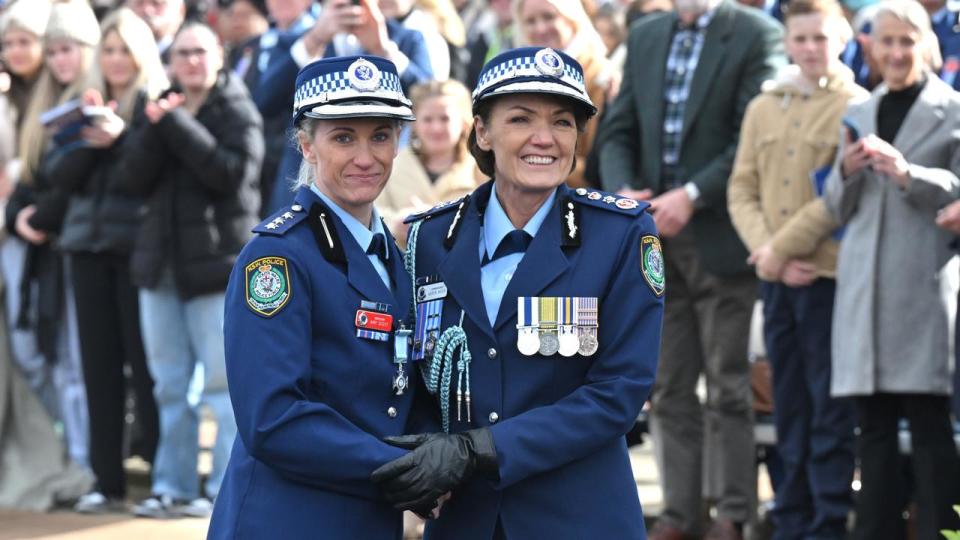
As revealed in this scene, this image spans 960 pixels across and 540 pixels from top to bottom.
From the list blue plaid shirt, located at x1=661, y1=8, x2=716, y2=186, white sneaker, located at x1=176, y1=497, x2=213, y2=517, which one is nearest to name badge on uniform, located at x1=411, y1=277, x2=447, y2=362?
blue plaid shirt, located at x1=661, y1=8, x2=716, y2=186

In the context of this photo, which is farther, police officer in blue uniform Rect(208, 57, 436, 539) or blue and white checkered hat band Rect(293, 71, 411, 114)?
blue and white checkered hat band Rect(293, 71, 411, 114)

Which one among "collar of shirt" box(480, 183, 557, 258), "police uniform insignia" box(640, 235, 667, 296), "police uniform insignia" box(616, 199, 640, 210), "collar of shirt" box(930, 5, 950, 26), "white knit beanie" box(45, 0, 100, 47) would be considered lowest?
"police uniform insignia" box(640, 235, 667, 296)

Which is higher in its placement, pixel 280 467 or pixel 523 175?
pixel 523 175

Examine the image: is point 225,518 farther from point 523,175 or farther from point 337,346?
point 523,175

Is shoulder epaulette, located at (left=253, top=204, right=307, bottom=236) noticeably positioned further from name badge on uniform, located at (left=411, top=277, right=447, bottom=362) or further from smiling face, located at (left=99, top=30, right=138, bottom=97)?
smiling face, located at (left=99, top=30, right=138, bottom=97)

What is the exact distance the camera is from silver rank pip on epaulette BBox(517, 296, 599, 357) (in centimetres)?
401

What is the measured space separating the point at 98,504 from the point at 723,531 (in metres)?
3.18

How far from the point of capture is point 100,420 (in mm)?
9055

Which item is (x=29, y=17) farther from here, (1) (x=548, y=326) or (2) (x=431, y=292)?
(1) (x=548, y=326)

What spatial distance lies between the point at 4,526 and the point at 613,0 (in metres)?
5.44

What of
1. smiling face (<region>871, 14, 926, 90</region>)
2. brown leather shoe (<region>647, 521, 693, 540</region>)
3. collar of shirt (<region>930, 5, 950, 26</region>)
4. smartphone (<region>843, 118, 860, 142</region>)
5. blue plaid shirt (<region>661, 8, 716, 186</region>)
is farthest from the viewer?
collar of shirt (<region>930, 5, 950, 26</region>)

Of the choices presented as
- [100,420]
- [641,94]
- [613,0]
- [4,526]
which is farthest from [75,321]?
[613,0]

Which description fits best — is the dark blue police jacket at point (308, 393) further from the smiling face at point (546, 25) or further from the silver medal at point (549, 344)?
the smiling face at point (546, 25)

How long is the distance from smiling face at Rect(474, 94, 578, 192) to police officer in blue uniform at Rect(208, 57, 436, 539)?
247 millimetres
